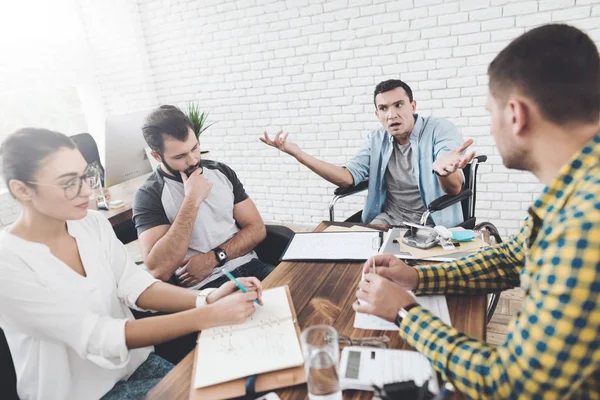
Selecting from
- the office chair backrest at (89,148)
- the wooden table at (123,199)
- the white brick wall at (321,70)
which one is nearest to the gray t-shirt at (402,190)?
the white brick wall at (321,70)

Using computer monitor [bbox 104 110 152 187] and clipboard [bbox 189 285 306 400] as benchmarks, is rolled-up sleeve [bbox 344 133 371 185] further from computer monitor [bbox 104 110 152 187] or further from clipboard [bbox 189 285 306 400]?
clipboard [bbox 189 285 306 400]

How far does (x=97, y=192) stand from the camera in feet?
7.43

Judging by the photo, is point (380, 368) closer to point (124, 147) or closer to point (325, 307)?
point (325, 307)

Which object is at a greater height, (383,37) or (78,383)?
(383,37)

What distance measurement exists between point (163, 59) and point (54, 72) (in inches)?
40.2

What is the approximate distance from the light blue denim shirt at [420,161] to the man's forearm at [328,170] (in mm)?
54

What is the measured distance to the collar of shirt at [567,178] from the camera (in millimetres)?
711

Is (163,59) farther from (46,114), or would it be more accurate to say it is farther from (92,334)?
(92,334)

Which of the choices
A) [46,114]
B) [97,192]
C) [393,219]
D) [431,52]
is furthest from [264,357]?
→ [46,114]

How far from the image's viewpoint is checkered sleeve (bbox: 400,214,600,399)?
1.99 ft

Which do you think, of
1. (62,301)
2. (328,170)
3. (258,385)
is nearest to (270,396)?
(258,385)

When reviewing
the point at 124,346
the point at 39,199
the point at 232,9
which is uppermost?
the point at 232,9

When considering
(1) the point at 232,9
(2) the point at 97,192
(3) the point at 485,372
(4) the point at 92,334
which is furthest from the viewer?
(1) the point at 232,9

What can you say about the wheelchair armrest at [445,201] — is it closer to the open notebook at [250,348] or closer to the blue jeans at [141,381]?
the open notebook at [250,348]
